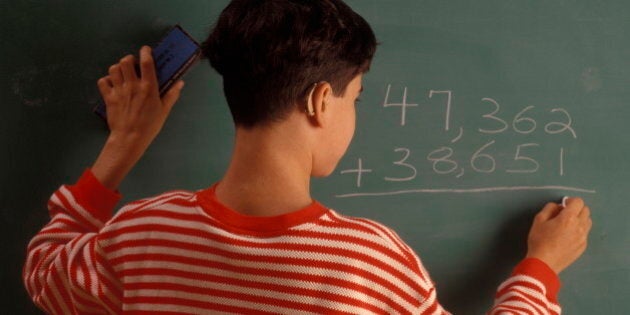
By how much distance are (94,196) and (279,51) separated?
1.05ft

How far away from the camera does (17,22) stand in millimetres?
913

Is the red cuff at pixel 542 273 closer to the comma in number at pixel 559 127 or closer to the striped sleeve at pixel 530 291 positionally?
the striped sleeve at pixel 530 291

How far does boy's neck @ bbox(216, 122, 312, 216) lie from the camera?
68 centimetres

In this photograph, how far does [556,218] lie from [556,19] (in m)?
0.25

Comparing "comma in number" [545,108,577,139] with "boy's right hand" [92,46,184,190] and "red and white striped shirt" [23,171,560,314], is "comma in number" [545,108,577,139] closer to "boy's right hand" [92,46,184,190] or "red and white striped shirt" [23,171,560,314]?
"red and white striped shirt" [23,171,560,314]

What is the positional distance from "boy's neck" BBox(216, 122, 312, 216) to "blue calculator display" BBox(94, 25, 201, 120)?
0.65ft

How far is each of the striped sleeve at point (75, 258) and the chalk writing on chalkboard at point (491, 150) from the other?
316 millimetres

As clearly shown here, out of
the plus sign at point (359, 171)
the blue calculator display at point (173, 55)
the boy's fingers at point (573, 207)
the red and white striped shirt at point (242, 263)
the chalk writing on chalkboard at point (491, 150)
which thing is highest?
the blue calculator display at point (173, 55)

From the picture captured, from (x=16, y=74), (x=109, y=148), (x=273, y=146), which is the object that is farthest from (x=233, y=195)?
(x=16, y=74)

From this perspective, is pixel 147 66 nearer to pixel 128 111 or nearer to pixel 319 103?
pixel 128 111

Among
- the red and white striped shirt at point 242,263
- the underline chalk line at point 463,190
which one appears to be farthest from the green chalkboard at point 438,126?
the red and white striped shirt at point 242,263

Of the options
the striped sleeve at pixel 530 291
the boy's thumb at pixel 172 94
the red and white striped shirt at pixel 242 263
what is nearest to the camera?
the red and white striped shirt at pixel 242 263

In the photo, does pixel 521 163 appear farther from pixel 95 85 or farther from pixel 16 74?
pixel 16 74

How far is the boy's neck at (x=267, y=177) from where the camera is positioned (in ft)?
2.24
